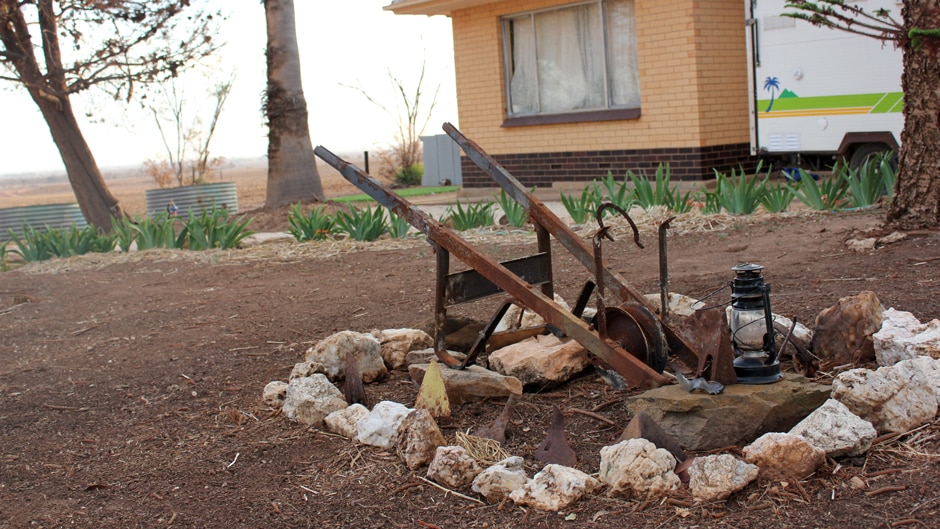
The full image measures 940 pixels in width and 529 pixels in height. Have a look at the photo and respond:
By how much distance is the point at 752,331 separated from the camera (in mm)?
3355

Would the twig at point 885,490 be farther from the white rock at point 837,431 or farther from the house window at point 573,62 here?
the house window at point 573,62

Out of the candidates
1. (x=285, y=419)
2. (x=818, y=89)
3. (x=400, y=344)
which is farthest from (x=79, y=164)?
(x=285, y=419)

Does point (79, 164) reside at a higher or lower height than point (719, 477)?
higher

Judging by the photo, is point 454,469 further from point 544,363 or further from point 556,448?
point 544,363

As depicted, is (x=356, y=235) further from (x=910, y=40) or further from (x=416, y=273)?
(x=910, y=40)

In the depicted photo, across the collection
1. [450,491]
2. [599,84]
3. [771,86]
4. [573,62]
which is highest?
[573,62]

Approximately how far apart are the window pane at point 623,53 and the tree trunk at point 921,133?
26.6 ft

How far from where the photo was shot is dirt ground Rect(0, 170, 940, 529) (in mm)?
2896

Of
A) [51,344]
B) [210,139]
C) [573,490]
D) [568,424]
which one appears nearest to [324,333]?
[51,344]

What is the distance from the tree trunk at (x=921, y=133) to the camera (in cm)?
632

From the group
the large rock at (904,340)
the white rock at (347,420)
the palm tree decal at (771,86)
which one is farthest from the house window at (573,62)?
the white rock at (347,420)

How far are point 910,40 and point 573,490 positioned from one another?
4862 mm

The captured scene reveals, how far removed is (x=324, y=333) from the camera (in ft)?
18.4

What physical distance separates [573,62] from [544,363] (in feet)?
39.2
